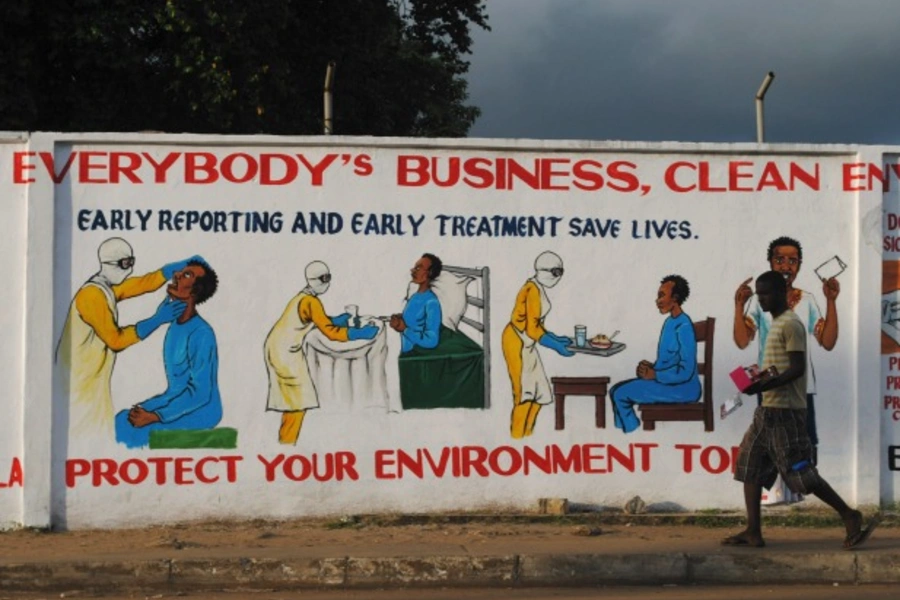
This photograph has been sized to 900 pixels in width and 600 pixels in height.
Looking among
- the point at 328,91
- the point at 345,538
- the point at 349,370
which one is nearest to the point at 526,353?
the point at 349,370

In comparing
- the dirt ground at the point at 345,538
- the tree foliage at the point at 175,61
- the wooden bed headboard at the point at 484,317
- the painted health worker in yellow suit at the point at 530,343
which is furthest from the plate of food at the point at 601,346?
the tree foliage at the point at 175,61

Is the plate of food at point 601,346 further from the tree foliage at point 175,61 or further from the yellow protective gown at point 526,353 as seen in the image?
the tree foliage at point 175,61

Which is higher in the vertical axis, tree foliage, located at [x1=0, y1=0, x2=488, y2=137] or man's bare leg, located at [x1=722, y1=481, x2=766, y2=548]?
tree foliage, located at [x1=0, y1=0, x2=488, y2=137]

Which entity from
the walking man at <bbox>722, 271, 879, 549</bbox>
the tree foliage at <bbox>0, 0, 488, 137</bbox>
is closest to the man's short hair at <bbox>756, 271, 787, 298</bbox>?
the walking man at <bbox>722, 271, 879, 549</bbox>

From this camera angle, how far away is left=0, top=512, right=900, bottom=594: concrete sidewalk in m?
7.14

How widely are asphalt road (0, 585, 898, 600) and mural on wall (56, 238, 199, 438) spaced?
4.79 feet

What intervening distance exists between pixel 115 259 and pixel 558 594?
3.65 meters

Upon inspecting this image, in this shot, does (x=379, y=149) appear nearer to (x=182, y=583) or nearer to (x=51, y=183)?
(x=51, y=183)

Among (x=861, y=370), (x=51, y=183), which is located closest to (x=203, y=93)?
(x=51, y=183)

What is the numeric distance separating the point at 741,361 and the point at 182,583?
4.07 meters

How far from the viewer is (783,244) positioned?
8570 mm

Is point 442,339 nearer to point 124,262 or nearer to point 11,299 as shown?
point 124,262

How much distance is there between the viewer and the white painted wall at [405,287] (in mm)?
8133

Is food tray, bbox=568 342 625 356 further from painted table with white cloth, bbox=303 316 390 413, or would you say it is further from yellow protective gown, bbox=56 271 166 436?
yellow protective gown, bbox=56 271 166 436
